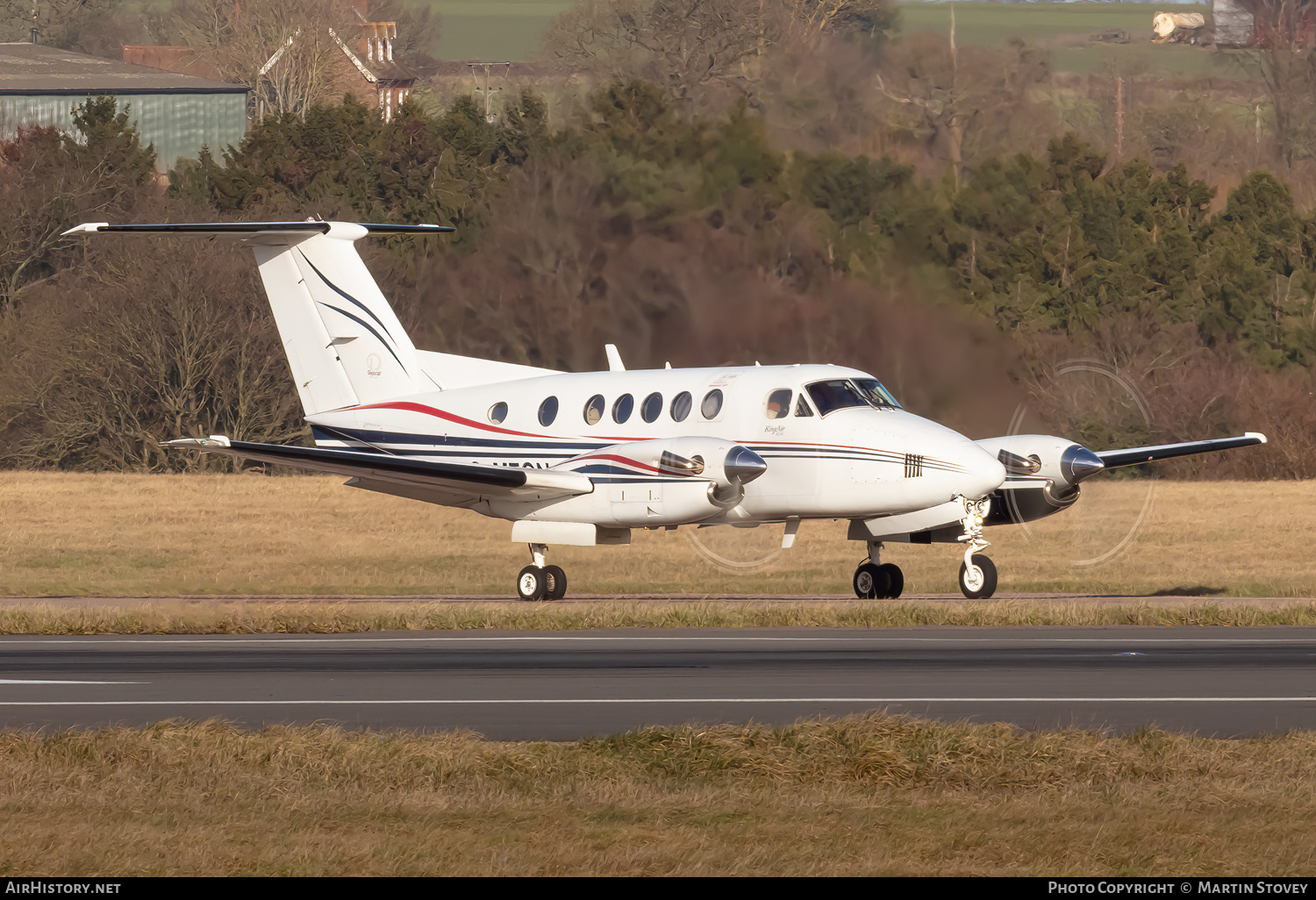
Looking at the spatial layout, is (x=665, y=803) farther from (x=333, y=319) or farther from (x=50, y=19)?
(x=50, y=19)

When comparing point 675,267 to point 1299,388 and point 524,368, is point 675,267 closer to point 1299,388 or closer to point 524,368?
point 524,368

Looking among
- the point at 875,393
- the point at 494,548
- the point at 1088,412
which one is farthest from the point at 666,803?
the point at 1088,412

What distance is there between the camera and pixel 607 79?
201 ft

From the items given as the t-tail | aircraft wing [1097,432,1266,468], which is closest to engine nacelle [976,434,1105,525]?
aircraft wing [1097,432,1266,468]

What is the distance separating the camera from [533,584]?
87.2ft

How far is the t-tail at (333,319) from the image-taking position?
28781 mm

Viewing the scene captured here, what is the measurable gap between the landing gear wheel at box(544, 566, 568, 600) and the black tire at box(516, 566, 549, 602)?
6 centimetres

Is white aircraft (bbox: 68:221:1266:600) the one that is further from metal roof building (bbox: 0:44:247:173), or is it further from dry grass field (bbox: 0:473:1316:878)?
metal roof building (bbox: 0:44:247:173)

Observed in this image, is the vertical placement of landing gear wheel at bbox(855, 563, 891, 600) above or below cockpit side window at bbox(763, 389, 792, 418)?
below

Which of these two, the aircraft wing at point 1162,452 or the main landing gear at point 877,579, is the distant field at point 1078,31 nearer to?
the aircraft wing at point 1162,452

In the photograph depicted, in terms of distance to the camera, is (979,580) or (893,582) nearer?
(979,580)

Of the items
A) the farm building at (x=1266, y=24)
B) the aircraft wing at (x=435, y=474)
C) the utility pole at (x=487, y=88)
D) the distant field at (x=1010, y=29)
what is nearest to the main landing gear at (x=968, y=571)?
the aircraft wing at (x=435, y=474)

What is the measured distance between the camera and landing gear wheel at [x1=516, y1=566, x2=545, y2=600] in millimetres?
26513

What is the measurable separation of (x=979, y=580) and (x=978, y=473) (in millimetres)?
1839
